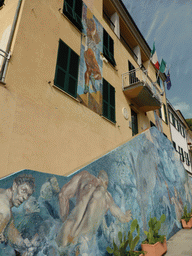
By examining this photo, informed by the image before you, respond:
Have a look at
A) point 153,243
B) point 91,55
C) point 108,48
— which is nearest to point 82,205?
point 153,243

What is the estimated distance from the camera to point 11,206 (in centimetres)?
265

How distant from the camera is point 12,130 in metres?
4.48

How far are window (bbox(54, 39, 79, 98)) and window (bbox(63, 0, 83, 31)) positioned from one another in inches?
55.4

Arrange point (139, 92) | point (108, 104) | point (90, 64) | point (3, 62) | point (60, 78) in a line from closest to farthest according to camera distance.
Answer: point (3, 62), point (60, 78), point (90, 64), point (108, 104), point (139, 92)

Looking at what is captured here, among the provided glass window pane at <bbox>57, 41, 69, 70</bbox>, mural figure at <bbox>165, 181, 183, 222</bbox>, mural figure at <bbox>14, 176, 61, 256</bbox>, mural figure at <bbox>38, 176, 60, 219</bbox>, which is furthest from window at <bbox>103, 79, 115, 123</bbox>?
mural figure at <bbox>14, 176, 61, 256</bbox>

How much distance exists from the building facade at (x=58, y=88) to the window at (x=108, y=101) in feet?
0.15

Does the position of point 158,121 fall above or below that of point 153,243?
above

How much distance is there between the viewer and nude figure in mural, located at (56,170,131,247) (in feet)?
10.8

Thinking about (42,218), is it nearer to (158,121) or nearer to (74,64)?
(74,64)

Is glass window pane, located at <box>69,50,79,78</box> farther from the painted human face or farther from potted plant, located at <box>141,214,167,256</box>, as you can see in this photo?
potted plant, located at <box>141,214,167,256</box>

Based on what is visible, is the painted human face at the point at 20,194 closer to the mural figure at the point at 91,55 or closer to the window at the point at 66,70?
the window at the point at 66,70

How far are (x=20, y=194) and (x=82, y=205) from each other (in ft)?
→ 4.53

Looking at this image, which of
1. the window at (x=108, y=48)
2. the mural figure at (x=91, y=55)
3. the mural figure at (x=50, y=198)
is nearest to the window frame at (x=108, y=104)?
the mural figure at (x=91, y=55)

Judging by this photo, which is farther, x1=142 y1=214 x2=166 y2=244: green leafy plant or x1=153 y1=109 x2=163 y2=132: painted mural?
x1=153 y1=109 x2=163 y2=132: painted mural
